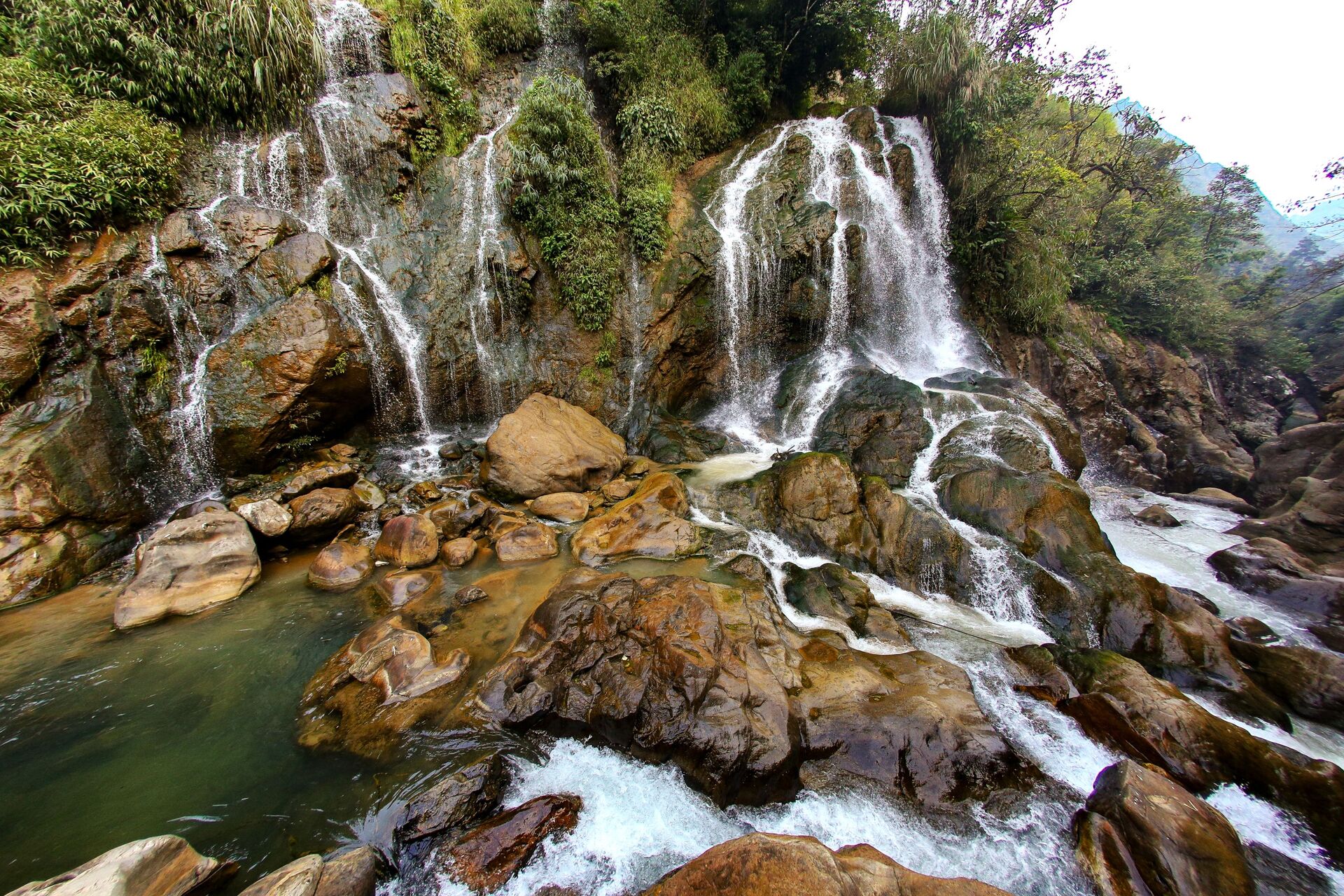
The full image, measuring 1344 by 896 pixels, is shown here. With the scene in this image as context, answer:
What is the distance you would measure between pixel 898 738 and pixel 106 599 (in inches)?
351

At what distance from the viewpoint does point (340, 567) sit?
240 inches

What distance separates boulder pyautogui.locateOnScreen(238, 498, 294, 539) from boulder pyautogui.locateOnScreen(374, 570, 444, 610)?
184cm

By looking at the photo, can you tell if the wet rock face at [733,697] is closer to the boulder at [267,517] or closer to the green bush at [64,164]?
the boulder at [267,517]

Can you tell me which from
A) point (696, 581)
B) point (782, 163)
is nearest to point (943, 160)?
point (782, 163)

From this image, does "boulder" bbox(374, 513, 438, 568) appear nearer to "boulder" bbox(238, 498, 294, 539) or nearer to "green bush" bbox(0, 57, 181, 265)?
"boulder" bbox(238, 498, 294, 539)

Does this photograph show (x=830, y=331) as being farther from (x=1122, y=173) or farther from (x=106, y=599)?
(x=106, y=599)

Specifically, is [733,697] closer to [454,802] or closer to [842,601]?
[454,802]

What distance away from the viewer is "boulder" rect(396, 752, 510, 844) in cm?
308

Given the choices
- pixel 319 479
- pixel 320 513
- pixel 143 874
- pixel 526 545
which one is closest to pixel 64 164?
pixel 319 479

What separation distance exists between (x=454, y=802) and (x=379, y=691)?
157cm

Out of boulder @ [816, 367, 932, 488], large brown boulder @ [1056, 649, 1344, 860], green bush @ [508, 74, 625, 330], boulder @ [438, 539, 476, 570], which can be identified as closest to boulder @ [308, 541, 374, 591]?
boulder @ [438, 539, 476, 570]

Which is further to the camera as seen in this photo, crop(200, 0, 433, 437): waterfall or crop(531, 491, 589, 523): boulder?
crop(200, 0, 433, 437): waterfall

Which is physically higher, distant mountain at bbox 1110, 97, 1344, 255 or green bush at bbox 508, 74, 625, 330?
distant mountain at bbox 1110, 97, 1344, 255

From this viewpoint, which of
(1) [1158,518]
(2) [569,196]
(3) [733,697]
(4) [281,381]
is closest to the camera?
(3) [733,697]
